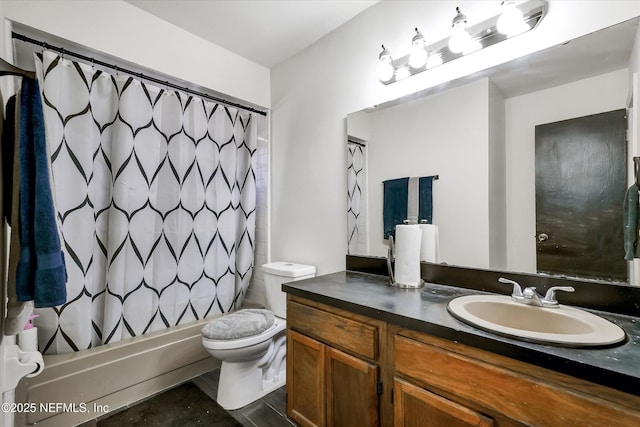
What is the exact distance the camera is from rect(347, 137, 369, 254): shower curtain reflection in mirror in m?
1.89

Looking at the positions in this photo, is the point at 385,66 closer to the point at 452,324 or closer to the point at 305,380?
the point at 452,324

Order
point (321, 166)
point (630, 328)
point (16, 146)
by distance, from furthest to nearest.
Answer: point (321, 166), point (630, 328), point (16, 146)

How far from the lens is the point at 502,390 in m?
0.84

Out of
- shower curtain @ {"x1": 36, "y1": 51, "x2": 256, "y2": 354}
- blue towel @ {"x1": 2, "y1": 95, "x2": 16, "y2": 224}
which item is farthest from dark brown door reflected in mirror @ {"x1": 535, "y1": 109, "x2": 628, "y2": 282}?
shower curtain @ {"x1": 36, "y1": 51, "x2": 256, "y2": 354}

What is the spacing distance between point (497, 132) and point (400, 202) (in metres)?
0.59

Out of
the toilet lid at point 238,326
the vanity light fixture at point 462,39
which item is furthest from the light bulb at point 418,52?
the toilet lid at point 238,326

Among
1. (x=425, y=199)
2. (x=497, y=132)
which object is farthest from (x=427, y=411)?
(x=497, y=132)

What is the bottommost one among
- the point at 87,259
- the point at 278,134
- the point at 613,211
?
the point at 87,259

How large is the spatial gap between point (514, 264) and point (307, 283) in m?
0.97

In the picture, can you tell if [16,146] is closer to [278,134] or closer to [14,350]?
[14,350]

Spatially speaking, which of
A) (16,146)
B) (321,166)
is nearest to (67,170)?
(16,146)

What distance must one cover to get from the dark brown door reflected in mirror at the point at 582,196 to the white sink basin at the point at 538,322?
23 centimetres

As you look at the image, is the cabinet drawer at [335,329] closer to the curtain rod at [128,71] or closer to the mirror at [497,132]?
the mirror at [497,132]

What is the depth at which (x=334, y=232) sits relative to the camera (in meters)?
2.07
